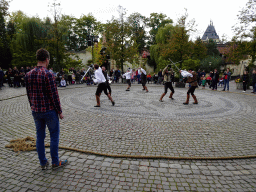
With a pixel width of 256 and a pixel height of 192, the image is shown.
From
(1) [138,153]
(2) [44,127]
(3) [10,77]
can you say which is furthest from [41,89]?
(3) [10,77]

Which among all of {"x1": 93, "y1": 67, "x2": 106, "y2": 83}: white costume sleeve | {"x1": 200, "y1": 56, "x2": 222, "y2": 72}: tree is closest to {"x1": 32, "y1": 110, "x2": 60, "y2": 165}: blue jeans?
{"x1": 93, "y1": 67, "x2": 106, "y2": 83}: white costume sleeve

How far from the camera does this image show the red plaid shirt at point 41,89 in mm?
3229

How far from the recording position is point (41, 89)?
10.7 feet

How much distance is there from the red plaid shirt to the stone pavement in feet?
4.44

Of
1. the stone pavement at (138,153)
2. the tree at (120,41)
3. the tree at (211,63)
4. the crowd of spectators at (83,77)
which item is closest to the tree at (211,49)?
the tree at (211,63)

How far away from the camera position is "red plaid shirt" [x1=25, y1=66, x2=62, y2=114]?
10.6 ft

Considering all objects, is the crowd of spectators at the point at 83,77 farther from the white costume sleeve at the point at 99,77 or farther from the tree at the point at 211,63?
the tree at the point at 211,63

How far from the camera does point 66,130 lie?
18.9 ft

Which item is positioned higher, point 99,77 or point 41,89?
point 99,77

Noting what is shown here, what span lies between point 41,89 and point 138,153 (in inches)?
101

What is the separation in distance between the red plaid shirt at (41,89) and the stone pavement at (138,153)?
4.44ft

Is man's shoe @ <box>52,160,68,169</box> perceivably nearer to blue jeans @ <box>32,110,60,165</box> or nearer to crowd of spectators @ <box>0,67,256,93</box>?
blue jeans @ <box>32,110,60,165</box>

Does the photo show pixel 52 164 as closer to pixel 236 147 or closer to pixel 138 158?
pixel 138 158

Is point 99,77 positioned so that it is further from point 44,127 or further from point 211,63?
point 211,63
